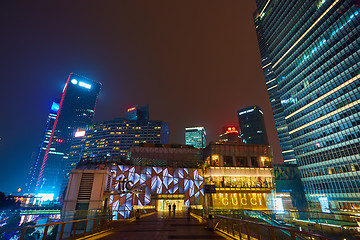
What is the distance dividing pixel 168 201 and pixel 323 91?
250 feet

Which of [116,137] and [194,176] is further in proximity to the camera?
[116,137]

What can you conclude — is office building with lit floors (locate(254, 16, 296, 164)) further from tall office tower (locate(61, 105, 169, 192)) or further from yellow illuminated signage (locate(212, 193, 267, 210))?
yellow illuminated signage (locate(212, 193, 267, 210))

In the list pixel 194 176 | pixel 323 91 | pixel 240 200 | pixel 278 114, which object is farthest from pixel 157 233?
pixel 278 114

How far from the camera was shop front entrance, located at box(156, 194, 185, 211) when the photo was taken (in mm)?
48875

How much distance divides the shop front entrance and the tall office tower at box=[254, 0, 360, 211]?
58.5 meters

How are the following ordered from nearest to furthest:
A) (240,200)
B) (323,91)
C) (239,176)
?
(240,200) < (239,176) < (323,91)

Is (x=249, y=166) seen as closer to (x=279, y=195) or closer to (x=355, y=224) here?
(x=279, y=195)

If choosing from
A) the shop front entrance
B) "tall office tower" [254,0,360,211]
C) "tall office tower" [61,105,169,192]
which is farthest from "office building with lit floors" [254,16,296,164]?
the shop front entrance

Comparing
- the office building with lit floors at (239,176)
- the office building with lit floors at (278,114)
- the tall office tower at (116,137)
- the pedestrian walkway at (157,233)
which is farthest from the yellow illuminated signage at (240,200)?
the tall office tower at (116,137)

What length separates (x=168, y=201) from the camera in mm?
50031

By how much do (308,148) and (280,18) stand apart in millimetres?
71736

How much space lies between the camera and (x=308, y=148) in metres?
83.6

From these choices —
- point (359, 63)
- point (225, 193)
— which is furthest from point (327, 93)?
point (225, 193)

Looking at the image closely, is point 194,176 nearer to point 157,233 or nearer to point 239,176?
point 239,176
